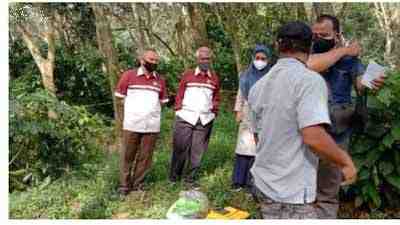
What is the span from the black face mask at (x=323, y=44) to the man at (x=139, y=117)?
2.16 m

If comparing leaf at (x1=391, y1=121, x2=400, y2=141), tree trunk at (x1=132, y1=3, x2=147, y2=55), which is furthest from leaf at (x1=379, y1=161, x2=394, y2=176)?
tree trunk at (x1=132, y1=3, x2=147, y2=55)

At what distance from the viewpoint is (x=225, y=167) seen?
596cm

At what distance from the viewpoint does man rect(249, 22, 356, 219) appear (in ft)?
7.38

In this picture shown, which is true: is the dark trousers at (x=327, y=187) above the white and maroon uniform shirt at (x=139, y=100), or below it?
below

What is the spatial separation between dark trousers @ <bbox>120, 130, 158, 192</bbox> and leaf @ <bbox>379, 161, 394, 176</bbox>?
2121mm

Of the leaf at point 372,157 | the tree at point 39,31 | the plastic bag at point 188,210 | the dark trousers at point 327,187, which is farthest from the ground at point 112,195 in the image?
the tree at point 39,31

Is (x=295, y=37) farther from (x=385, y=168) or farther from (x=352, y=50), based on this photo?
(x=385, y=168)

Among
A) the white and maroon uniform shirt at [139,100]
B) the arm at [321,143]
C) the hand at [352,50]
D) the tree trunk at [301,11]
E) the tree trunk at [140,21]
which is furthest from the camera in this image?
the tree trunk at [140,21]

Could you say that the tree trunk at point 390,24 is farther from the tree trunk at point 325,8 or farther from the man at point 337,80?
the man at point 337,80

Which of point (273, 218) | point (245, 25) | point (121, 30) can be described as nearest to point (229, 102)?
point (245, 25)

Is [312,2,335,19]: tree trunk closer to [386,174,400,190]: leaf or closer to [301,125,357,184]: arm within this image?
[386,174,400,190]: leaf

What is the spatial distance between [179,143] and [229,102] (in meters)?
2.70

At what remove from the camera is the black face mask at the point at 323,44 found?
351cm

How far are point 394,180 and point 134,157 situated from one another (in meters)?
2.41
